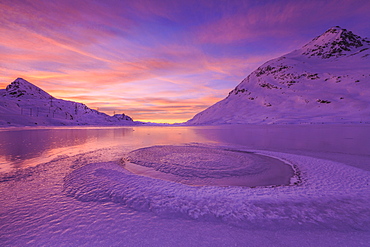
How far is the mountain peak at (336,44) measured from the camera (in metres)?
163

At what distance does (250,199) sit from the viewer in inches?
224

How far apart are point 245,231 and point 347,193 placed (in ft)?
15.1

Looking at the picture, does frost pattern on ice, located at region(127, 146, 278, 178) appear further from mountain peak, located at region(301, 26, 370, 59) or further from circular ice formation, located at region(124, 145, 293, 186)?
mountain peak, located at region(301, 26, 370, 59)

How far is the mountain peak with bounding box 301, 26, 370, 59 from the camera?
16277 cm

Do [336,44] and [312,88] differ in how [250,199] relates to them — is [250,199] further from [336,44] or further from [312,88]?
[336,44]

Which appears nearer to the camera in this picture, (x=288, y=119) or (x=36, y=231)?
(x=36, y=231)

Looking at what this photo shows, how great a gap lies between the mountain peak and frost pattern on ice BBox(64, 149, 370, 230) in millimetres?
208320

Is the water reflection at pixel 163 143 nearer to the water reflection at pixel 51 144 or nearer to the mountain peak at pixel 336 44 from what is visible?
the water reflection at pixel 51 144

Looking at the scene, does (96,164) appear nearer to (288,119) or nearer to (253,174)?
(253,174)

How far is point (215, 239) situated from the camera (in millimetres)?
3793

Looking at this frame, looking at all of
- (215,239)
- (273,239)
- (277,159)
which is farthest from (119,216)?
(277,159)

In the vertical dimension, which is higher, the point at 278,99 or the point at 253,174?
the point at 278,99

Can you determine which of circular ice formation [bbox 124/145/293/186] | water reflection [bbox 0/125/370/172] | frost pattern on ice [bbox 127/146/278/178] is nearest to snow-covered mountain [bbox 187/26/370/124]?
water reflection [bbox 0/125/370/172]

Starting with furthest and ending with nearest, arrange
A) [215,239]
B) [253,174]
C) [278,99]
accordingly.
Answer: [278,99], [253,174], [215,239]
